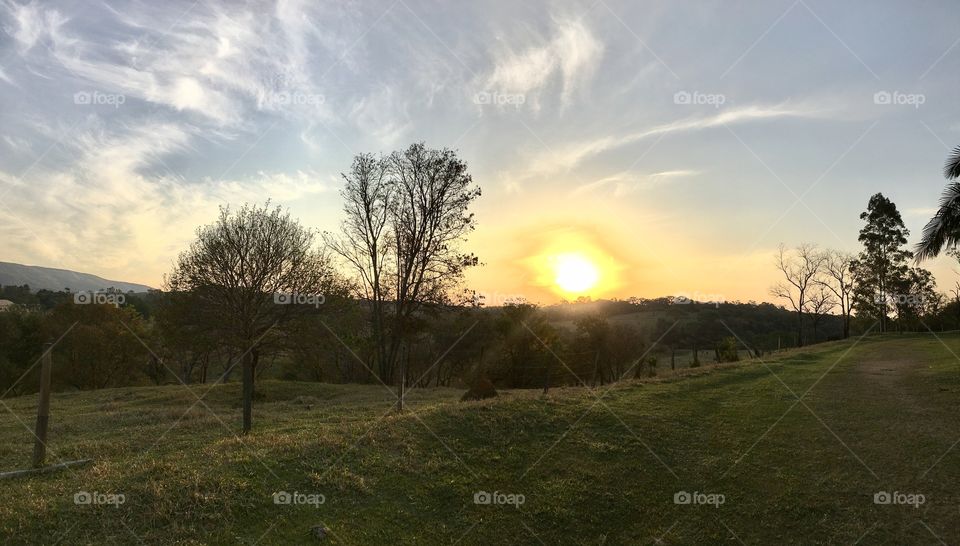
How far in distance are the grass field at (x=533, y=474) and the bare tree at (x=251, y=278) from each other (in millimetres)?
7374

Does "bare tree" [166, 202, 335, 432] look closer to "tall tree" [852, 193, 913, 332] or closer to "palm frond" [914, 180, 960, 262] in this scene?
"palm frond" [914, 180, 960, 262]

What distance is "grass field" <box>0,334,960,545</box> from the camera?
967cm

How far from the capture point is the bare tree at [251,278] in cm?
2672

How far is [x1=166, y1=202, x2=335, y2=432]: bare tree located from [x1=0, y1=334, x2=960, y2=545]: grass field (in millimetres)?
7374

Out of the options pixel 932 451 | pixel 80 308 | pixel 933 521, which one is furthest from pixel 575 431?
pixel 80 308

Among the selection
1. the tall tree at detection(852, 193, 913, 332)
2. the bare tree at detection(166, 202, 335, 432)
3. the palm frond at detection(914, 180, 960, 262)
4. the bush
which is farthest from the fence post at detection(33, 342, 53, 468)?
the tall tree at detection(852, 193, 913, 332)

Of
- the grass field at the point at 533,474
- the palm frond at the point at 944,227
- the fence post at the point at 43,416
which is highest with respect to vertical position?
the palm frond at the point at 944,227

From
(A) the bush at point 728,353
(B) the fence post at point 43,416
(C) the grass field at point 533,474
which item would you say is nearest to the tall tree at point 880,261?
(A) the bush at point 728,353

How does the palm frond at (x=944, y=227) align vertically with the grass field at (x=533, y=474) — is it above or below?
above

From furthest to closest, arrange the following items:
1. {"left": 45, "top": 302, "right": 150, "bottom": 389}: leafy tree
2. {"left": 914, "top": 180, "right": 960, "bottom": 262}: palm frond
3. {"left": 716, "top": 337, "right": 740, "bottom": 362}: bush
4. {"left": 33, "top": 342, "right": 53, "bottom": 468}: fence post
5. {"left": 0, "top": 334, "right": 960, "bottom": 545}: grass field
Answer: {"left": 45, "top": 302, "right": 150, "bottom": 389}: leafy tree < {"left": 716, "top": 337, "right": 740, "bottom": 362}: bush < {"left": 914, "top": 180, "right": 960, "bottom": 262}: palm frond < {"left": 33, "top": 342, "right": 53, "bottom": 468}: fence post < {"left": 0, "top": 334, "right": 960, "bottom": 545}: grass field

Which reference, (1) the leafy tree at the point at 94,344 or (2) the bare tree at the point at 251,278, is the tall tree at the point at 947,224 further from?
(1) the leafy tree at the point at 94,344

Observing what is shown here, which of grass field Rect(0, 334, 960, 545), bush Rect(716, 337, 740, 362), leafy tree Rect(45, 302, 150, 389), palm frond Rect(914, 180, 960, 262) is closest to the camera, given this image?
grass field Rect(0, 334, 960, 545)

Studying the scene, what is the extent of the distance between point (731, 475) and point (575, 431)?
4.42m

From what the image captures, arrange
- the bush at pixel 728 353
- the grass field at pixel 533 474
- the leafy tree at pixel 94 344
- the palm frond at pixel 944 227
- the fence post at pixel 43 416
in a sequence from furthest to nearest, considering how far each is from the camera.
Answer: the leafy tree at pixel 94 344 < the bush at pixel 728 353 < the palm frond at pixel 944 227 < the fence post at pixel 43 416 < the grass field at pixel 533 474
